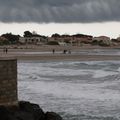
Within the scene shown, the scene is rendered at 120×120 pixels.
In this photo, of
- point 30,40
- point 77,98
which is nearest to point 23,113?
point 77,98

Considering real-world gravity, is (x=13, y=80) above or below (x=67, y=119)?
above

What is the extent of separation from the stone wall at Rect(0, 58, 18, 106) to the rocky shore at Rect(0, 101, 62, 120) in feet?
0.78

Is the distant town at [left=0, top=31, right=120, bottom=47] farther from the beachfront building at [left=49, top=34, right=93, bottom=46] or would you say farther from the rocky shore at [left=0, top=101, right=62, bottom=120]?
the rocky shore at [left=0, top=101, right=62, bottom=120]

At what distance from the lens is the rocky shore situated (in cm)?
1266

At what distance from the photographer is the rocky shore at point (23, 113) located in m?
12.7

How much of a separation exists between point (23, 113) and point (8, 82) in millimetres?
1053

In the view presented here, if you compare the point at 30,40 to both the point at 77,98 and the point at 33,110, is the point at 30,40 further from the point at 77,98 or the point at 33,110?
A: the point at 33,110

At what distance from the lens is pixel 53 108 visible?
18.8m

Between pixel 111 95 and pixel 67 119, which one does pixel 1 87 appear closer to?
pixel 67 119

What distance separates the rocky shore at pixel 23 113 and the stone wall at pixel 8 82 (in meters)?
0.24

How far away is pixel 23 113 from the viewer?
13.5 m

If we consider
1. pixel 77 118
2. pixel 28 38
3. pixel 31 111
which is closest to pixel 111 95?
pixel 77 118

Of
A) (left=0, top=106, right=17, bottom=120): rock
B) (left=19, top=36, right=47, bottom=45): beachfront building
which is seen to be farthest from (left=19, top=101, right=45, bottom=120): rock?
(left=19, top=36, right=47, bottom=45): beachfront building

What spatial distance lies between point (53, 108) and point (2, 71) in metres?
5.33
